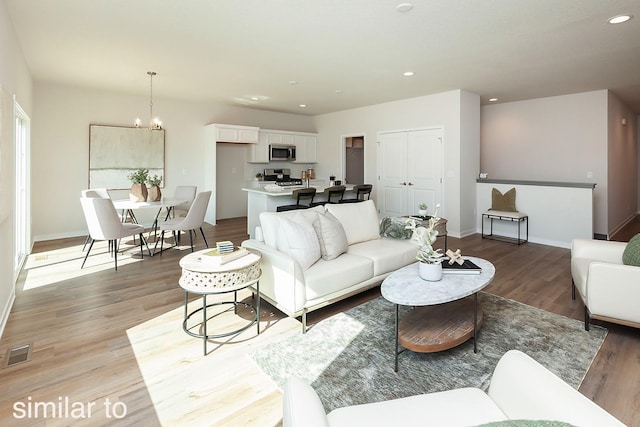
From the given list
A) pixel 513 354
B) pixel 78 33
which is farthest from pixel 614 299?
pixel 78 33

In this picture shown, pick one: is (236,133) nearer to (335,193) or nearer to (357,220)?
(335,193)

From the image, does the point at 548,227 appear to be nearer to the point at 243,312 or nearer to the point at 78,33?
the point at 243,312

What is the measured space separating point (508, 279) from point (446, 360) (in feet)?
6.99

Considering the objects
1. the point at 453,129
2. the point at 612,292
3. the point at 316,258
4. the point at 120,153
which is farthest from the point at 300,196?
the point at 612,292

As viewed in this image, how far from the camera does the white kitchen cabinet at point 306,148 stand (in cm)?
886

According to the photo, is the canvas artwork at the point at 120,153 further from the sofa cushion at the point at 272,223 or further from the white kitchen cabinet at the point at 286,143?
the sofa cushion at the point at 272,223

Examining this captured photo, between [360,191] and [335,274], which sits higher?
[360,191]

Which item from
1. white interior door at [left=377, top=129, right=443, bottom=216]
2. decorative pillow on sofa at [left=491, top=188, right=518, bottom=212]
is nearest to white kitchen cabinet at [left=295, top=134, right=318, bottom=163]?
white interior door at [left=377, top=129, right=443, bottom=216]

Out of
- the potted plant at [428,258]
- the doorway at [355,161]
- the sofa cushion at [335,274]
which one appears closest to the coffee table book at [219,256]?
the sofa cushion at [335,274]

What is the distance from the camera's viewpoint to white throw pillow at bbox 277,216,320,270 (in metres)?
2.89

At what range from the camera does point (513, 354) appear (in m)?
1.29

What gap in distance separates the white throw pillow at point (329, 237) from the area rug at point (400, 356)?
0.57m

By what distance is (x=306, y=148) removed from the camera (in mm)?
9023

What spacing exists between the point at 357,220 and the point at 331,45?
2.05 metres
